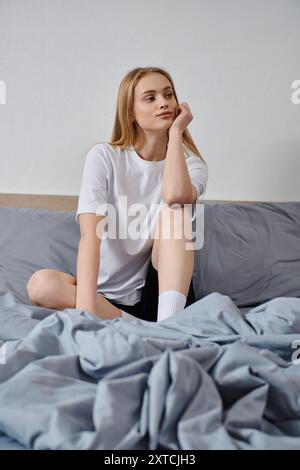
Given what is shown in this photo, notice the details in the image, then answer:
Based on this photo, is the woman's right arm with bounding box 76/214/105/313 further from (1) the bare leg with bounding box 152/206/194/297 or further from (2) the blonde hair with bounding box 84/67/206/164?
(2) the blonde hair with bounding box 84/67/206/164

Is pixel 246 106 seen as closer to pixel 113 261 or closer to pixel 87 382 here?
pixel 113 261

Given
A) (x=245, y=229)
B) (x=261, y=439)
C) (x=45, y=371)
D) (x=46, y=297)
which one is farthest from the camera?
(x=245, y=229)

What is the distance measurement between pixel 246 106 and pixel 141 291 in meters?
0.90

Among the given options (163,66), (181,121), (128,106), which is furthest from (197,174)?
(163,66)

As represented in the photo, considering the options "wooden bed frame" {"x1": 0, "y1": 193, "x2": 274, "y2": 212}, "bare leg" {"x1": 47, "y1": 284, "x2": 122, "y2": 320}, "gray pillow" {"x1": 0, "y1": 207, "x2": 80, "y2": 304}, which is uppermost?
"wooden bed frame" {"x1": 0, "y1": 193, "x2": 274, "y2": 212}

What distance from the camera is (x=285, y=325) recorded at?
1249mm

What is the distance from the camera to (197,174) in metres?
1.87

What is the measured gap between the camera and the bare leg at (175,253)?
5.23 ft

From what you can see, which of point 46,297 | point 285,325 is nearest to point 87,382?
point 285,325

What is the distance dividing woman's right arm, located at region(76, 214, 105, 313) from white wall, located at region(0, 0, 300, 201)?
0.71 metres

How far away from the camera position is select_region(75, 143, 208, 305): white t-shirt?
1.84 metres

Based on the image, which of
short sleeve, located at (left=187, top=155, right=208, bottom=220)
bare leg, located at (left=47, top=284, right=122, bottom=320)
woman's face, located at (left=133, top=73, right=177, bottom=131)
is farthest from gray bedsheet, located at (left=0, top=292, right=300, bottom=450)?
woman's face, located at (left=133, top=73, right=177, bottom=131)

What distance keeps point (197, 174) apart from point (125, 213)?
243mm

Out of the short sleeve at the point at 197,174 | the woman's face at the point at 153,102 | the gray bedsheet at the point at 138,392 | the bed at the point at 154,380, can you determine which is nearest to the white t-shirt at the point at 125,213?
the short sleeve at the point at 197,174
